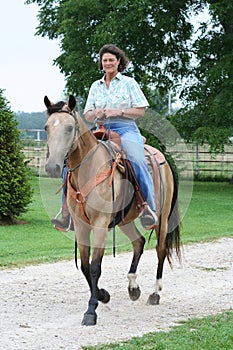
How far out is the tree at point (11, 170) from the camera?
44.2ft

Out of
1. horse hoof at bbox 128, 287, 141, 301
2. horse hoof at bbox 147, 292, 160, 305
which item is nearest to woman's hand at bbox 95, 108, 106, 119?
horse hoof at bbox 128, 287, 141, 301

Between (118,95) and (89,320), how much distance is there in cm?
243

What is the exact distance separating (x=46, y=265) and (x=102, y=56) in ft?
12.6

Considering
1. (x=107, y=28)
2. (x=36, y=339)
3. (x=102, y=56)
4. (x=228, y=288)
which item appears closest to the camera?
(x=36, y=339)

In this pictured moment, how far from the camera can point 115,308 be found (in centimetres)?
709

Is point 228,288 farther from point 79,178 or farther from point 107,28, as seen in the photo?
point 107,28

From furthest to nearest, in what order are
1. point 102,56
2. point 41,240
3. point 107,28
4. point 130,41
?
1. point 130,41
2. point 107,28
3. point 41,240
4. point 102,56

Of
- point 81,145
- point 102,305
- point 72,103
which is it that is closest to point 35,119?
point 102,305

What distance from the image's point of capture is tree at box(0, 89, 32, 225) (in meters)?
13.5

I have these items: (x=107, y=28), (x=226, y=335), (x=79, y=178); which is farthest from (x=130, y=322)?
(x=107, y=28)

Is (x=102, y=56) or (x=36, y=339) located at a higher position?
(x=102, y=56)

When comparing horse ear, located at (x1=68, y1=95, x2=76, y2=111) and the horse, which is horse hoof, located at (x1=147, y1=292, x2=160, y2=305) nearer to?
the horse

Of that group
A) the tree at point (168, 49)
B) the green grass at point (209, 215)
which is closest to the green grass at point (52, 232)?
the green grass at point (209, 215)

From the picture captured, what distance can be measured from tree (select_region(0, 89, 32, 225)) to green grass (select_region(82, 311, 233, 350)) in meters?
7.88
